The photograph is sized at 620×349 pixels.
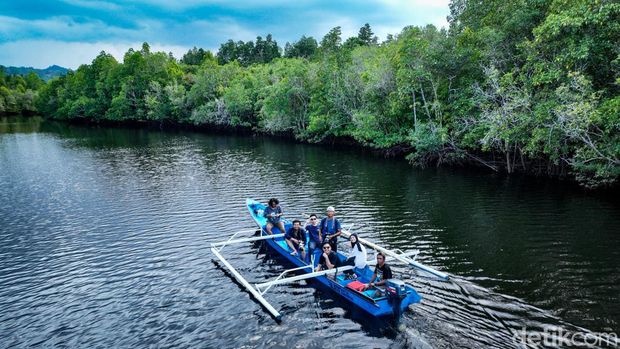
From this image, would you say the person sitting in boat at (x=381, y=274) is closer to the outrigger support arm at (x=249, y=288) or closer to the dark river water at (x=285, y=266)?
the dark river water at (x=285, y=266)

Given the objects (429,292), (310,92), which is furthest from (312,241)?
(310,92)

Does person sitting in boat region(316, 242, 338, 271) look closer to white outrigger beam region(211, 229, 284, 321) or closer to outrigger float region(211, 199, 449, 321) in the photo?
outrigger float region(211, 199, 449, 321)

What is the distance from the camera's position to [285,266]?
713 inches

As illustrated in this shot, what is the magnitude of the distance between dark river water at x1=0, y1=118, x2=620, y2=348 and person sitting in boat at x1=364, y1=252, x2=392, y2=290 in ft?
4.13

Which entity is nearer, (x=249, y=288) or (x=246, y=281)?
(x=249, y=288)

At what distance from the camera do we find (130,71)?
104 meters

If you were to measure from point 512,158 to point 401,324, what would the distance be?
98.3 feet

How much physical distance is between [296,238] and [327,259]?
304 centimetres

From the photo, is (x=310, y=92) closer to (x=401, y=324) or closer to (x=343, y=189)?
(x=343, y=189)

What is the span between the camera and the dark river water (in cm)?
1271

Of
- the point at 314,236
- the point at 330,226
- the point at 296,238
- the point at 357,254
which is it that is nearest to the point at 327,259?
the point at 357,254

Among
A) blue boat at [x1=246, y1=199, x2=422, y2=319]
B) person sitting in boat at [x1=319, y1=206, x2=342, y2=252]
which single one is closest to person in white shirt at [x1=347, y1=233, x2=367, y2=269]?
blue boat at [x1=246, y1=199, x2=422, y2=319]

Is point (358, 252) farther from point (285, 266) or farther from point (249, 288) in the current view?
point (285, 266)

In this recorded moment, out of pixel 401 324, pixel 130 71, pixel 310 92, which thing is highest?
pixel 130 71
